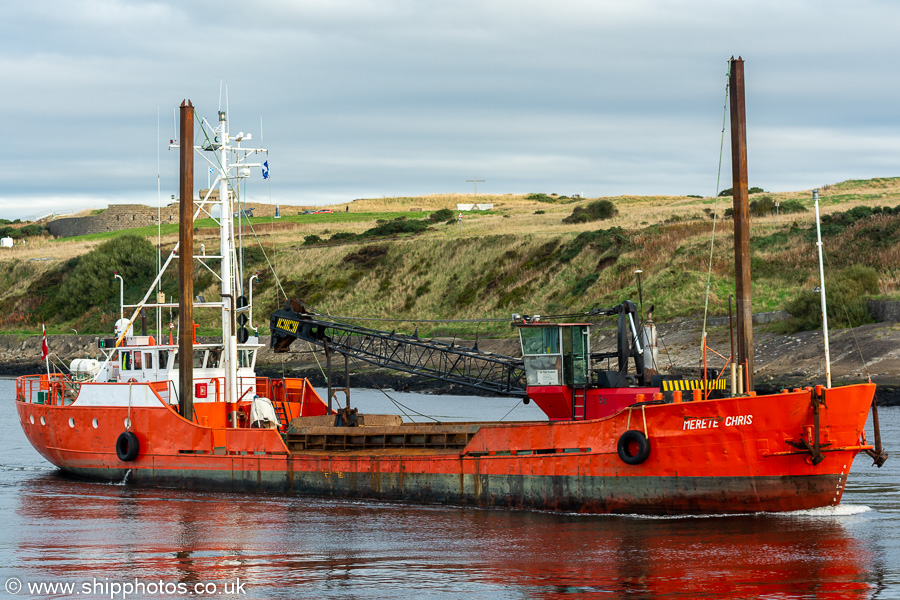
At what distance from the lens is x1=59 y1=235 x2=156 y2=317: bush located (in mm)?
72812

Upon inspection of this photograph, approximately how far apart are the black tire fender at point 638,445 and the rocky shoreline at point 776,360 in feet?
36.4

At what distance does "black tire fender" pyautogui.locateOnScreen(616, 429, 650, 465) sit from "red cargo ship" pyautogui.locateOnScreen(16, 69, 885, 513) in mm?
27

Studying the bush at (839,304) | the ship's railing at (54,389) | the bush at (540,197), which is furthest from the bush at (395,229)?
the ship's railing at (54,389)

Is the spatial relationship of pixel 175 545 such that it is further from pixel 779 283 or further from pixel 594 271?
pixel 594 271

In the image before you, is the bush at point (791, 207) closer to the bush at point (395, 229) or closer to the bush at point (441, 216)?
the bush at point (395, 229)

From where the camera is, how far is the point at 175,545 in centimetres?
1825

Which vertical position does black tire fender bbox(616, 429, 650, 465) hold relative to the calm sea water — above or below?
above

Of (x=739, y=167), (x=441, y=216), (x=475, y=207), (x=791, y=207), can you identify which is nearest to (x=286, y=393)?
(x=739, y=167)

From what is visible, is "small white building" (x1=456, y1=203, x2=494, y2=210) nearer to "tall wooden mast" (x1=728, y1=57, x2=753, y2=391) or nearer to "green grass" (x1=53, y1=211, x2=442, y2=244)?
"green grass" (x1=53, y1=211, x2=442, y2=244)

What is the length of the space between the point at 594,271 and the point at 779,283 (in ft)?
40.6

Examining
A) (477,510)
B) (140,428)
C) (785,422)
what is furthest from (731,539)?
(140,428)

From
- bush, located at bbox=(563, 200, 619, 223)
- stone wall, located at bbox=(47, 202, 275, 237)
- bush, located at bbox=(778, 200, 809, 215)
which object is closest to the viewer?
bush, located at bbox=(778, 200, 809, 215)

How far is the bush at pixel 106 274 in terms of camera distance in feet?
239

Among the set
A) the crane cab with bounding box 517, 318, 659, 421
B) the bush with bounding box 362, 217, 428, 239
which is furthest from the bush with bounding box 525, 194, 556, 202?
the crane cab with bounding box 517, 318, 659, 421
